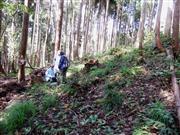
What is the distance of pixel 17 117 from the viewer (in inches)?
343

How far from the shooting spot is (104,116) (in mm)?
8297

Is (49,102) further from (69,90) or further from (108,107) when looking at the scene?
(108,107)

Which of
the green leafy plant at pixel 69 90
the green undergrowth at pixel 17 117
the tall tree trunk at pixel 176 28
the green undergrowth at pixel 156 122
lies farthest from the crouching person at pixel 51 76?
the green undergrowth at pixel 156 122

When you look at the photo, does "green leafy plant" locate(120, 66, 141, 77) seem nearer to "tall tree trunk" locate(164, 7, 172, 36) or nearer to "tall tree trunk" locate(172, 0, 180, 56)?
"tall tree trunk" locate(172, 0, 180, 56)

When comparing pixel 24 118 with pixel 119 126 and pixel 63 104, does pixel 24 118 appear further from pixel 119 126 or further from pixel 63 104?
pixel 119 126

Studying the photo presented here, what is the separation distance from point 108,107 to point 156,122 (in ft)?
5.61

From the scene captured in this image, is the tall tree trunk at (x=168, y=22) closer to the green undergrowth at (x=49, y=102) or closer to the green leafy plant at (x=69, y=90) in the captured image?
the green leafy plant at (x=69, y=90)

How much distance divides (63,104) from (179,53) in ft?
17.4

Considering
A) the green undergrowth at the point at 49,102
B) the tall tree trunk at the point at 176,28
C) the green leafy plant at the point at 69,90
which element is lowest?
the green undergrowth at the point at 49,102

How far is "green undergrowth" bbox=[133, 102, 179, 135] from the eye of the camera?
7082 mm

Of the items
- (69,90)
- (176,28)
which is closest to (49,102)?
(69,90)

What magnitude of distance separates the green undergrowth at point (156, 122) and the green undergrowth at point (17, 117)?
3.14 m

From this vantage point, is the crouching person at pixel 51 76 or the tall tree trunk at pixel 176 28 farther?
the crouching person at pixel 51 76

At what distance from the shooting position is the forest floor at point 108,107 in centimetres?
755
